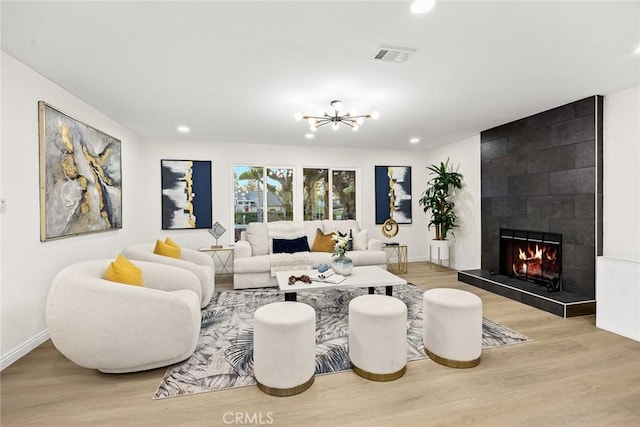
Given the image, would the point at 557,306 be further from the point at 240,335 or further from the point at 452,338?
the point at 240,335

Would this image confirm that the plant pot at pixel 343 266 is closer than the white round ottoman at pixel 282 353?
No

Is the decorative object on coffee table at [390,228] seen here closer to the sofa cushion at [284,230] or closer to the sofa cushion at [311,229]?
the sofa cushion at [311,229]

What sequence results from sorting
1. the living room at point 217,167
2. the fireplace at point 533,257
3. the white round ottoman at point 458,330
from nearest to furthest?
the white round ottoman at point 458,330 → the living room at point 217,167 → the fireplace at point 533,257

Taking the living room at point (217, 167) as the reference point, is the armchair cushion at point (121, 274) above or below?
below

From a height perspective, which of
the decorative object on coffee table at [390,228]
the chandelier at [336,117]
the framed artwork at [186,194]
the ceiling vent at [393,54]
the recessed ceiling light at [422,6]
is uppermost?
the ceiling vent at [393,54]

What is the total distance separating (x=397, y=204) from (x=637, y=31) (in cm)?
452

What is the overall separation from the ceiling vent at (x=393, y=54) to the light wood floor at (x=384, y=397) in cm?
248

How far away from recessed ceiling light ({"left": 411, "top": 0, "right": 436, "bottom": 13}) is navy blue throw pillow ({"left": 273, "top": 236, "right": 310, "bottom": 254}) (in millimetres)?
3693

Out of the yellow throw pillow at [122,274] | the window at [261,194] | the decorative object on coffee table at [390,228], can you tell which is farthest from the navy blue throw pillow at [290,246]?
the yellow throw pillow at [122,274]

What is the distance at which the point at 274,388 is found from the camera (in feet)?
6.48

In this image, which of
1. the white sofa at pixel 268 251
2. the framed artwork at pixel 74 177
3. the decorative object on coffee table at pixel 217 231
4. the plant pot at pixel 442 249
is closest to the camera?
the framed artwork at pixel 74 177

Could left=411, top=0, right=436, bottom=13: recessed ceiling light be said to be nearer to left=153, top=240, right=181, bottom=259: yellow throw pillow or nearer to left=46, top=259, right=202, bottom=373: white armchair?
left=46, top=259, right=202, bottom=373: white armchair

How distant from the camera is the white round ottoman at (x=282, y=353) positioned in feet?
6.44

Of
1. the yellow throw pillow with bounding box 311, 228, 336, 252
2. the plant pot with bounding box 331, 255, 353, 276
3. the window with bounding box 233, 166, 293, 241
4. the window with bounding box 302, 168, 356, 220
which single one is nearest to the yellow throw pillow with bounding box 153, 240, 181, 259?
the window with bounding box 233, 166, 293, 241
